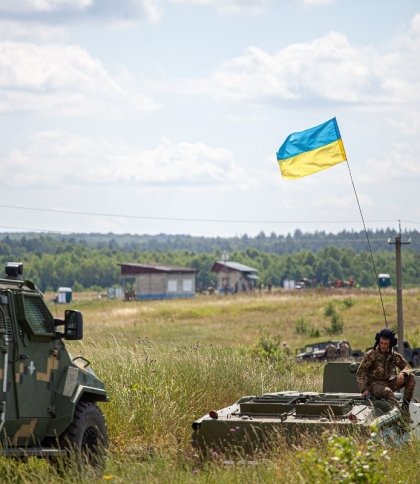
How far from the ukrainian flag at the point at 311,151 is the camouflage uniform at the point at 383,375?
7993mm

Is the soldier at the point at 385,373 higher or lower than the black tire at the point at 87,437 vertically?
higher

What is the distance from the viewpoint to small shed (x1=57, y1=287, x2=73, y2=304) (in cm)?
9662

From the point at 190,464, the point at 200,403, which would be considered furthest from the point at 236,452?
the point at 200,403

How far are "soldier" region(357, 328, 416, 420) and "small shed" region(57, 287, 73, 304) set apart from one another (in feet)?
267

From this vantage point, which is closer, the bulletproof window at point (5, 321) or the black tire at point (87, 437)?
the bulletproof window at point (5, 321)

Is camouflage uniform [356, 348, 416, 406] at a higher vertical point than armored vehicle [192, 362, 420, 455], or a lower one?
higher

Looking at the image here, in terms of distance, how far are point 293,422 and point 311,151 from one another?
9.90m

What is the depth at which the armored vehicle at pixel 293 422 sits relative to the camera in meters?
12.9

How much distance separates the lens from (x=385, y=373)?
14.4 m

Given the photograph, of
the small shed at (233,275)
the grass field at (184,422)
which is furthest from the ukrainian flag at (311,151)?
the small shed at (233,275)

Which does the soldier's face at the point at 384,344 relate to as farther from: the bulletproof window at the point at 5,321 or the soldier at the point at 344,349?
the soldier at the point at 344,349

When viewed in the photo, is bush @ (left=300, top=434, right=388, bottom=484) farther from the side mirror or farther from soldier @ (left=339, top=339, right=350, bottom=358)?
soldier @ (left=339, top=339, right=350, bottom=358)

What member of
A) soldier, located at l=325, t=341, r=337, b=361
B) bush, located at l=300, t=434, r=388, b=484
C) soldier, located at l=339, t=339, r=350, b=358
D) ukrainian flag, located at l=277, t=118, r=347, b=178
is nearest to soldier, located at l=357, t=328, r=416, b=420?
bush, located at l=300, t=434, r=388, b=484

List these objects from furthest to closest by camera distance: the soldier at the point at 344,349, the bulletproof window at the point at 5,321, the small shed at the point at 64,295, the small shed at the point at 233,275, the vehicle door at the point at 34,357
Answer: the small shed at the point at 233,275, the small shed at the point at 64,295, the soldier at the point at 344,349, the vehicle door at the point at 34,357, the bulletproof window at the point at 5,321
